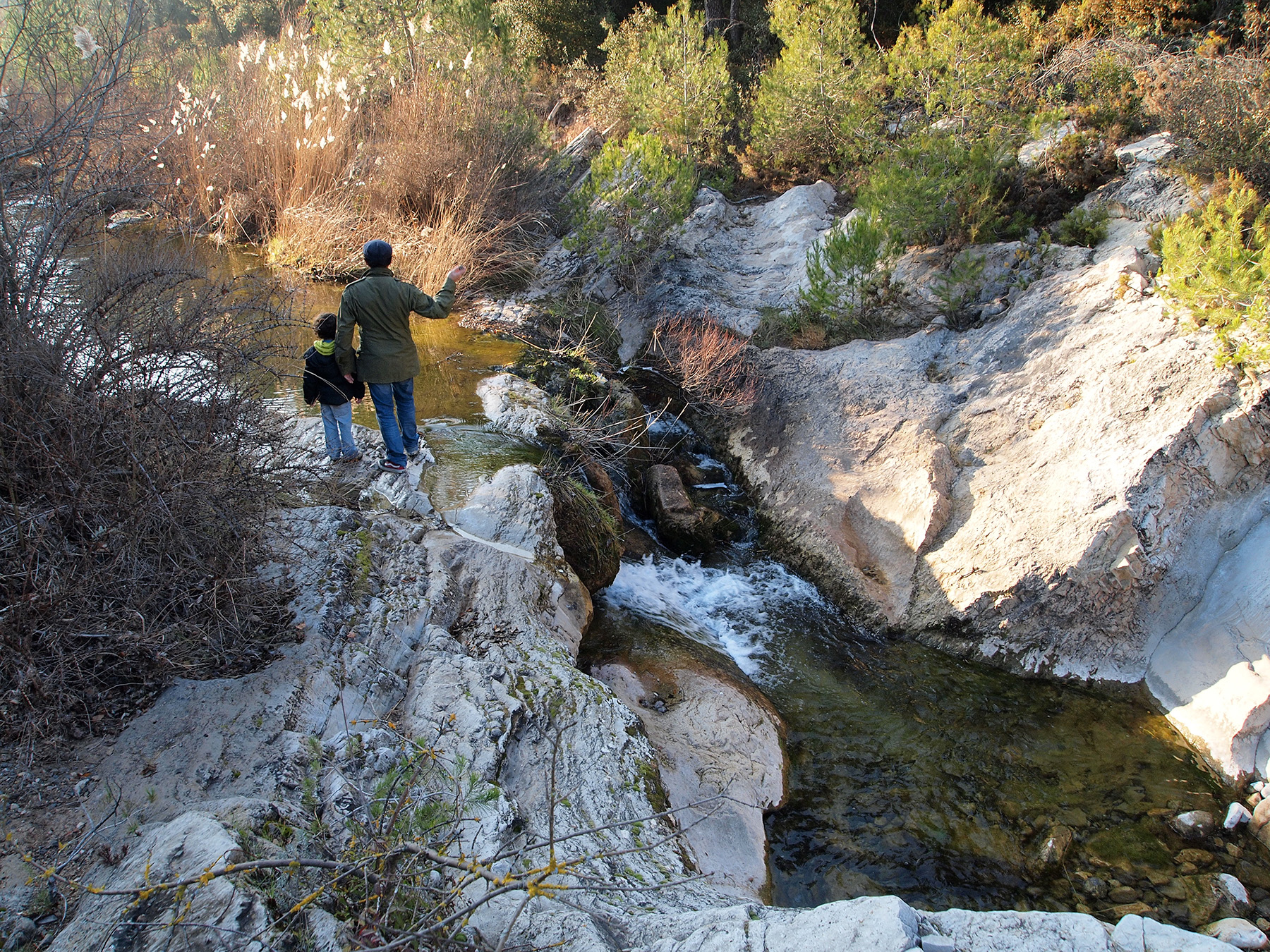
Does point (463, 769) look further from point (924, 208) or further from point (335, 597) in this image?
point (924, 208)

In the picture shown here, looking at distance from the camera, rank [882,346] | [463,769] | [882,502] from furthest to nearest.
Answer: [882,346]
[882,502]
[463,769]

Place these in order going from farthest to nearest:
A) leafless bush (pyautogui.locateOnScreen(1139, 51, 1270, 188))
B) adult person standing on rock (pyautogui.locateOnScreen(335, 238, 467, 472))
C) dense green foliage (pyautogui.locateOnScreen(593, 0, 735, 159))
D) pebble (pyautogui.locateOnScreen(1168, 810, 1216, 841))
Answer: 1. dense green foliage (pyautogui.locateOnScreen(593, 0, 735, 159))
2. leafless bush (pyautogui.locateOnScreen(1139, 51, 1270, 188))
3. adult person standing on rock (pyautogui.locateOnScreen(335, 238, 467, 472))
4. pebble (pyautogui.locateOnScreen(1168, 810, 1216, 841))

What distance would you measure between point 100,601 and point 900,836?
4345mm

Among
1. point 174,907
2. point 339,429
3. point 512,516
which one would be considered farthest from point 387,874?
point 339,429

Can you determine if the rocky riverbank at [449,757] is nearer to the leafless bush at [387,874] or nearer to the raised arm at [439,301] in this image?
the leafless bush at [387,874]

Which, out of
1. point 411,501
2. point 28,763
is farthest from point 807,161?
point 28,763

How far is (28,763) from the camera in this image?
2.59m

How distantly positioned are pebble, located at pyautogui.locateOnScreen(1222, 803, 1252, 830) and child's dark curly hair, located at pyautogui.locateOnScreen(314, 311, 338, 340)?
21.5 ft

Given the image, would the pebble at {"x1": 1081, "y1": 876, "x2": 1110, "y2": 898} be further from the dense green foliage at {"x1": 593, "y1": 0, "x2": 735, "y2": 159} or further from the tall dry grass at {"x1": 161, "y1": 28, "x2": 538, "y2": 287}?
the dense green foliage at {"x1": 593, "y1": 0, "x2": 735, "y2": 159}

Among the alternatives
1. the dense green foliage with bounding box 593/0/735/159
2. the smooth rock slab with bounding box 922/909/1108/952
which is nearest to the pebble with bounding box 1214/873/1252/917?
the smooth rock slab with bounding box 922/909/1108/952

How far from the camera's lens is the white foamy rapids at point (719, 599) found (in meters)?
5.76

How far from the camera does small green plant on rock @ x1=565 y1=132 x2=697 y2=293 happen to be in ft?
31.7

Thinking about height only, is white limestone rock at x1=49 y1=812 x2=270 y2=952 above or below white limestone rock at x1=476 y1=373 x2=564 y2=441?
above

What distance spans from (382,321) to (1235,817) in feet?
20.6
